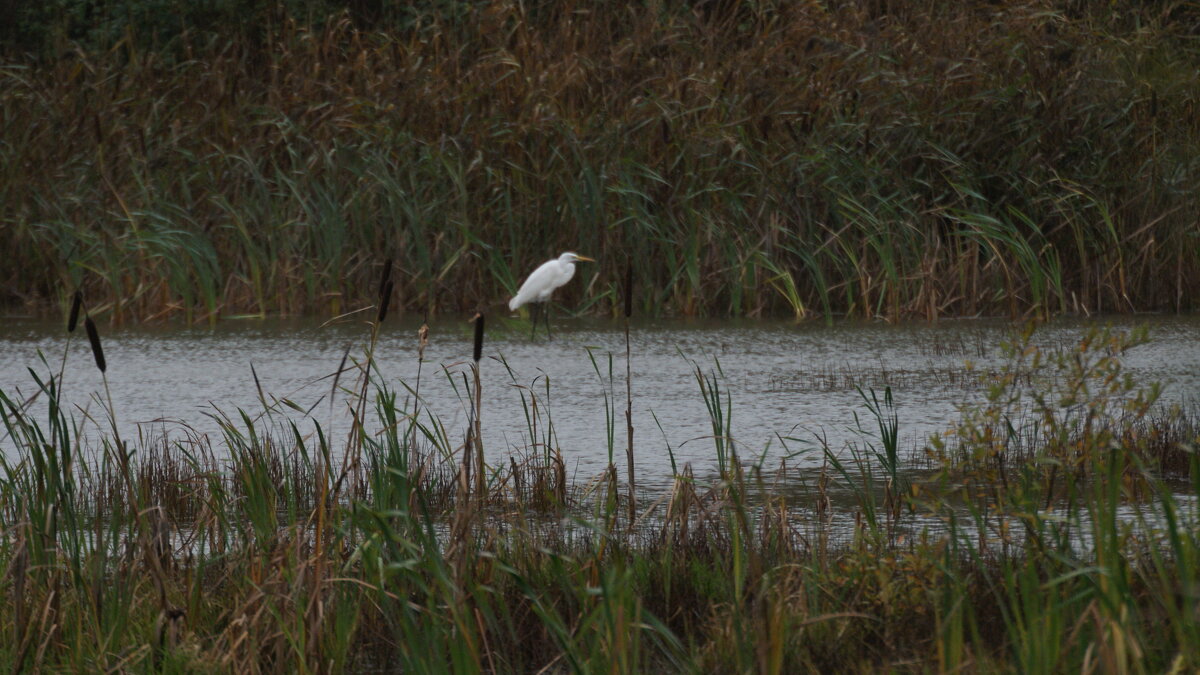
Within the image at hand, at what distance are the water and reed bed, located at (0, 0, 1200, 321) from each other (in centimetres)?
33

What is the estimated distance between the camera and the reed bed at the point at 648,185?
845cm

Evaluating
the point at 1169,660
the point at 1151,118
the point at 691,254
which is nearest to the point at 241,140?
the point at 691,254

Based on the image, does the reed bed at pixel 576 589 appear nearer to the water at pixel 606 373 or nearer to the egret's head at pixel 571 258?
the water at pixel 606 373

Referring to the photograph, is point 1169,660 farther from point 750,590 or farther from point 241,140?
point 241,140

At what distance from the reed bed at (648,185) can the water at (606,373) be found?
0.33 m

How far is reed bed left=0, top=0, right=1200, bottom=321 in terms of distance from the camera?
8445 millimetres

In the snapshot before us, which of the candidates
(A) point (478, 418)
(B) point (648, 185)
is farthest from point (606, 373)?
(A) point (478, 418)

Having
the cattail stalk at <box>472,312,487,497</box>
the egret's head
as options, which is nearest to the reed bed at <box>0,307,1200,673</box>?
the cattail stalk at <box>472,312,487,497</box>

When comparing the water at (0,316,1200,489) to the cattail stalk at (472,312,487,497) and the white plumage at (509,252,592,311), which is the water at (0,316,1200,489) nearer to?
the white plumage at (509,252,592,311)

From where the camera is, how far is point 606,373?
21.9ft

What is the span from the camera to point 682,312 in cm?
852

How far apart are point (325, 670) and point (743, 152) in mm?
6374

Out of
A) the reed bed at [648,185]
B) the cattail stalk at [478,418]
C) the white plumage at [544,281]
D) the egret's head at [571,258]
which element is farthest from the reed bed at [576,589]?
the reed bed at [648,185]

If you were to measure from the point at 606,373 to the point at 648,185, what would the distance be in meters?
2.25
